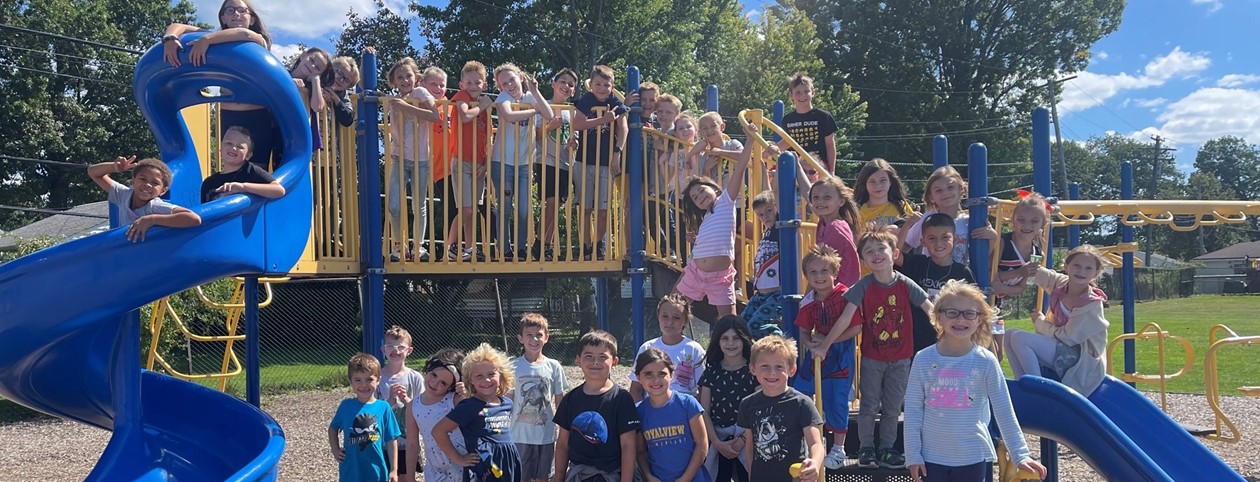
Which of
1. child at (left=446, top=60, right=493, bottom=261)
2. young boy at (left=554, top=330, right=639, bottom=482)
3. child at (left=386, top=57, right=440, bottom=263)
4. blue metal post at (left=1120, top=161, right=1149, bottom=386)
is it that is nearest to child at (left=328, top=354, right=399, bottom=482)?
young boy at (left=554, top=330, right=639, bottom=482)

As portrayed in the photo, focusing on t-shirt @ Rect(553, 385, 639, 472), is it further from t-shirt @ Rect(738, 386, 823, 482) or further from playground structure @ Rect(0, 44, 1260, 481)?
playground structure @ Rect(0, 44, 1260, 481)

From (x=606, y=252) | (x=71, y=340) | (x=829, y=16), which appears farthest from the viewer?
(x=829, y=16)

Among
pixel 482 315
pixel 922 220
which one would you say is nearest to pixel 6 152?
pixel 482 315

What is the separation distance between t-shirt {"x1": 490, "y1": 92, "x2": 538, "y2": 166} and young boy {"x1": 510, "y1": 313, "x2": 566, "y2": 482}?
193 cm

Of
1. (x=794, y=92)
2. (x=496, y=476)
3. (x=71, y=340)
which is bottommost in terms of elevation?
(x=496, y=476)

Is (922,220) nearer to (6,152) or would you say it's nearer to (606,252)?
(606,252)

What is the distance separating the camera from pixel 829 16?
37.8m

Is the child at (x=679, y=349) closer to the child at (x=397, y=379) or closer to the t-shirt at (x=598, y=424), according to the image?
the t-shirt at (x=598, y=424)

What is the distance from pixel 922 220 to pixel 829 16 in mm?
34613

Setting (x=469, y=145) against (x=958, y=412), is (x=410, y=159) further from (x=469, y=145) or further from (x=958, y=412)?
(x=958, y=412)

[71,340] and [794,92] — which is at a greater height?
[794,92]

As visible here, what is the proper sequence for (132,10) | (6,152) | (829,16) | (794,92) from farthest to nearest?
(829,16)
(132,10)
(6,152)
(794,92)

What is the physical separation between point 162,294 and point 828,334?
2935mm

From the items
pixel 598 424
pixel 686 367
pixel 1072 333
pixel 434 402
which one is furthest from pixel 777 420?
pixel 434 402
